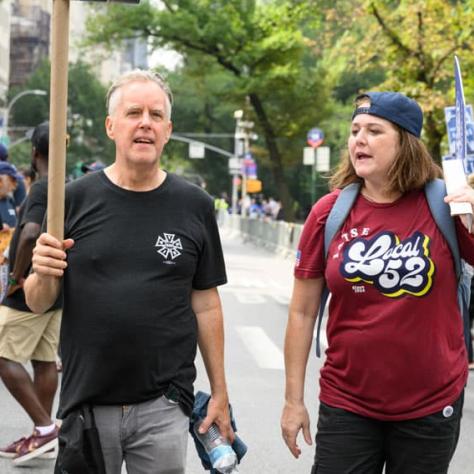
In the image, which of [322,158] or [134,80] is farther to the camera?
[322,158]

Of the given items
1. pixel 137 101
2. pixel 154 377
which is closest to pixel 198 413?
pixel 154 377

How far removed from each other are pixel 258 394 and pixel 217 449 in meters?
5.31

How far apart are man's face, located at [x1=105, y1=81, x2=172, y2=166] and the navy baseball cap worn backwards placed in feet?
2.18

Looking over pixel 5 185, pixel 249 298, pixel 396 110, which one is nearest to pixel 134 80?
pixel 396 110

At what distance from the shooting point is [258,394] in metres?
9.18

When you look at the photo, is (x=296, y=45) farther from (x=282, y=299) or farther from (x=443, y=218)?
(x=443, y=218)

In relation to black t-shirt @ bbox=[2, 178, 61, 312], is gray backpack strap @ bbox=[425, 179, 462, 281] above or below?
above

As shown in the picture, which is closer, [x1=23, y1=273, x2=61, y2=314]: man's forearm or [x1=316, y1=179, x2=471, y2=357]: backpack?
[x1=23, y1=273, x2=61, y2=314]: man's forearm

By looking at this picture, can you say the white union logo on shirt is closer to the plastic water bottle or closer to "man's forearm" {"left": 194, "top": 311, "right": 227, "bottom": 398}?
"man's forearm" {"left": 194, "top": 311, "right": 227, "bottom": 398}

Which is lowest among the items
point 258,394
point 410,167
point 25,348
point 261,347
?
point 261,347

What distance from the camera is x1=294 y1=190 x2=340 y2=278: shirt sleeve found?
3.93 meters

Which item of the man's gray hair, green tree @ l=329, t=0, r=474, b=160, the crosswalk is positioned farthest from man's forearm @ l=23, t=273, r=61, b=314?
green tree @ l=329, t=0, r=474, b=160

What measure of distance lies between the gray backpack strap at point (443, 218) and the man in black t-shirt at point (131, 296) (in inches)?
30.1

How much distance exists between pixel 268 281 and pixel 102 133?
62467 mm
